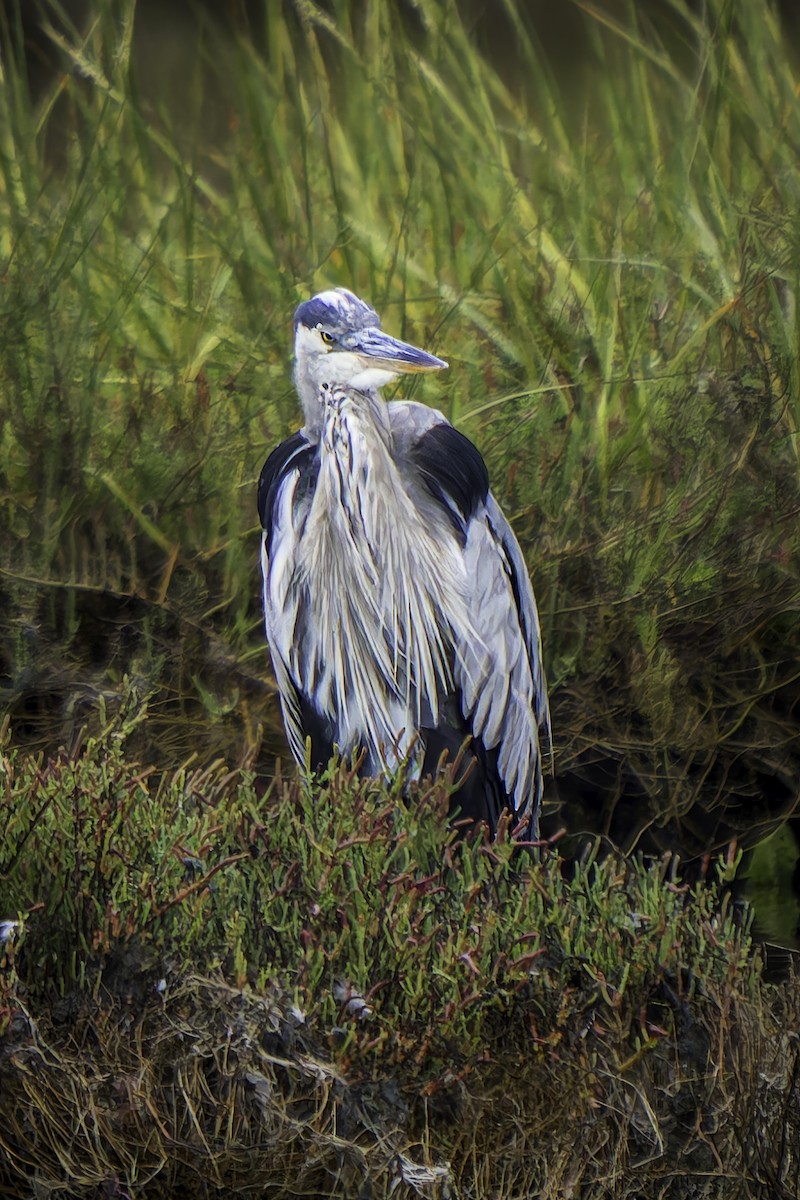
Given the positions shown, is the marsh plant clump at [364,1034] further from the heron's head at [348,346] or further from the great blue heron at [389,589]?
the heron's head at [348,346]

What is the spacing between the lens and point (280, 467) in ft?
7.51

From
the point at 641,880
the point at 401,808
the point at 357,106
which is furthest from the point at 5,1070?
the point at 357,106

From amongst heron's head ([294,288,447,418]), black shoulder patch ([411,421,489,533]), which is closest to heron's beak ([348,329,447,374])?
heron's head ([294,288,447,418])

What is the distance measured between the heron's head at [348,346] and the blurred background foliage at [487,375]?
505mm

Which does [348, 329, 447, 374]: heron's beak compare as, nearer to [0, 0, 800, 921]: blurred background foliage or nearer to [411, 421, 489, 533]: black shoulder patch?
[411, 421, 489, 533]: black shoulder patch

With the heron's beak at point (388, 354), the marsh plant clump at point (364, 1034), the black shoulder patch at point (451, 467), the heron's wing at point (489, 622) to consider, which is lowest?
the marsh plant clump at point (364, 1034)

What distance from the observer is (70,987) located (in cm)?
176

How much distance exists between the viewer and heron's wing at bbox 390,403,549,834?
2.23 metres

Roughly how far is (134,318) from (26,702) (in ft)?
2.78

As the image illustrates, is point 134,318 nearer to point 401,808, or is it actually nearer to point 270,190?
point 270,190

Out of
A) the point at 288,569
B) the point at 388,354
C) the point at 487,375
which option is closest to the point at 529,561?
the point at 487,375

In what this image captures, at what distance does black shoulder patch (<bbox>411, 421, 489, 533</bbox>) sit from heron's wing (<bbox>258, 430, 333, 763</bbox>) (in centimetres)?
18

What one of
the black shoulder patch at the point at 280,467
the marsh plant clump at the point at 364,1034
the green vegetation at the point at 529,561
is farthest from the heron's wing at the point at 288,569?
the marsh plant clump at the point at 364,1034

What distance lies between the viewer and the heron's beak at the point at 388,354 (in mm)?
2021
